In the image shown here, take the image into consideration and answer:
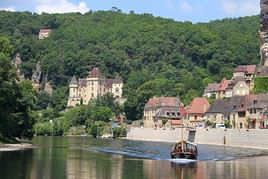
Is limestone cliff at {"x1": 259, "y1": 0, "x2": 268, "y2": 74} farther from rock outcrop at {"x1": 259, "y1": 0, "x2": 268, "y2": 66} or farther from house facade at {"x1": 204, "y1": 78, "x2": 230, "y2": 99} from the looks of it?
house facade at {"x1": 204, "y1": 78, "x2": 230, "y2": 99}

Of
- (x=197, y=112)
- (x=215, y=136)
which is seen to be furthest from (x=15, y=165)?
(x=197, y=112)

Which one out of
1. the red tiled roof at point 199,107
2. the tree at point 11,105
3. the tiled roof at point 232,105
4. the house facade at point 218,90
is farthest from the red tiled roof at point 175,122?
the tree at point 11,105

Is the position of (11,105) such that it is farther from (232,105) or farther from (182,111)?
(182,111)

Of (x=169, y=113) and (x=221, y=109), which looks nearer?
(x=221, y=109)

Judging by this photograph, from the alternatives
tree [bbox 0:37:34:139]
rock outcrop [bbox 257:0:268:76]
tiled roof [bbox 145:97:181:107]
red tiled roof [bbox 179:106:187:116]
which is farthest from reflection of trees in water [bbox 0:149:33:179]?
tiled roof [bbox 145:97:181:107]

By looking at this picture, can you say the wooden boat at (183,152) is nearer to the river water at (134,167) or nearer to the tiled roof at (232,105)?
the river water at (134,167)

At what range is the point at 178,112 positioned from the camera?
153000 mm

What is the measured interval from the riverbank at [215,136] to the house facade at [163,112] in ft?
32.2

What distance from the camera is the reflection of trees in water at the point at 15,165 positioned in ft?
172

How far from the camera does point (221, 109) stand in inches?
5059

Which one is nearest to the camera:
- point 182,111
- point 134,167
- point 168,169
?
point 168,169

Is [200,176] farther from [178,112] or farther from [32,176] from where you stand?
[178,112]

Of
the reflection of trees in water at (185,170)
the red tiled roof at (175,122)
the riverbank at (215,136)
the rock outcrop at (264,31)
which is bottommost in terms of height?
the reflection of trees in water at (185,170)

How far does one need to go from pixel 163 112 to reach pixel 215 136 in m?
47.3
